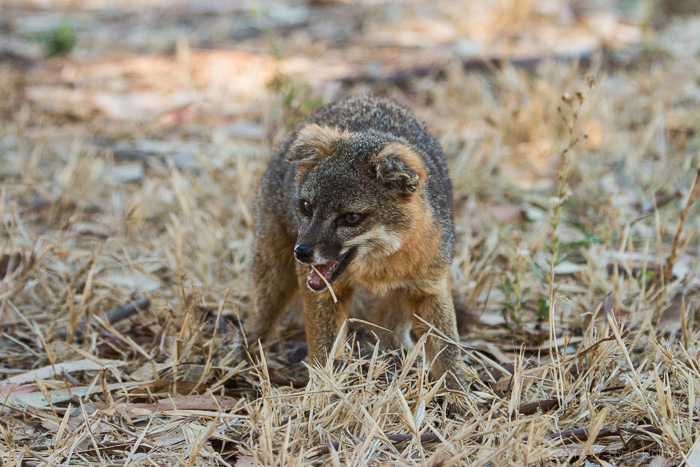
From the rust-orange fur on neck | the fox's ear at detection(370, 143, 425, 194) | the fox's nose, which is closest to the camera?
the fox's nose

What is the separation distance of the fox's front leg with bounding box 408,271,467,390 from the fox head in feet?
1.24

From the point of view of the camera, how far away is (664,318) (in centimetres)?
443

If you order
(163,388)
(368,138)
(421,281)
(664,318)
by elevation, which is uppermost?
(368,138)

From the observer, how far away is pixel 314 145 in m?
3.92

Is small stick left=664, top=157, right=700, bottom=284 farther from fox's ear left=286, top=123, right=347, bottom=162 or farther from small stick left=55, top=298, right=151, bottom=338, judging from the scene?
small stick left=55, top=298, right=151, bottom=338

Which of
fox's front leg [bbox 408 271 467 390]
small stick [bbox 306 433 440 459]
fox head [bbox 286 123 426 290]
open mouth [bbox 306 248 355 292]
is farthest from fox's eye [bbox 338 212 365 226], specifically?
small stick [bbox 306 433 440 459]

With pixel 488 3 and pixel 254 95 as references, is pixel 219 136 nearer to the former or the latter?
pixel 254 95

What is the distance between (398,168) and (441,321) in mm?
867

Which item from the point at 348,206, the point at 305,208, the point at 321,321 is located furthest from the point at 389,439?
the point at 305,208

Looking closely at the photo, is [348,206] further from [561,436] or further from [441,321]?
[561,436]

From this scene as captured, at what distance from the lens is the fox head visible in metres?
3.68

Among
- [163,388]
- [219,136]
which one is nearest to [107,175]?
[219,136]

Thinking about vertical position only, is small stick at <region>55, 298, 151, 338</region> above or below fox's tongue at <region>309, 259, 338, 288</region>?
below

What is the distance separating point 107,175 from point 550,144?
3.84m
